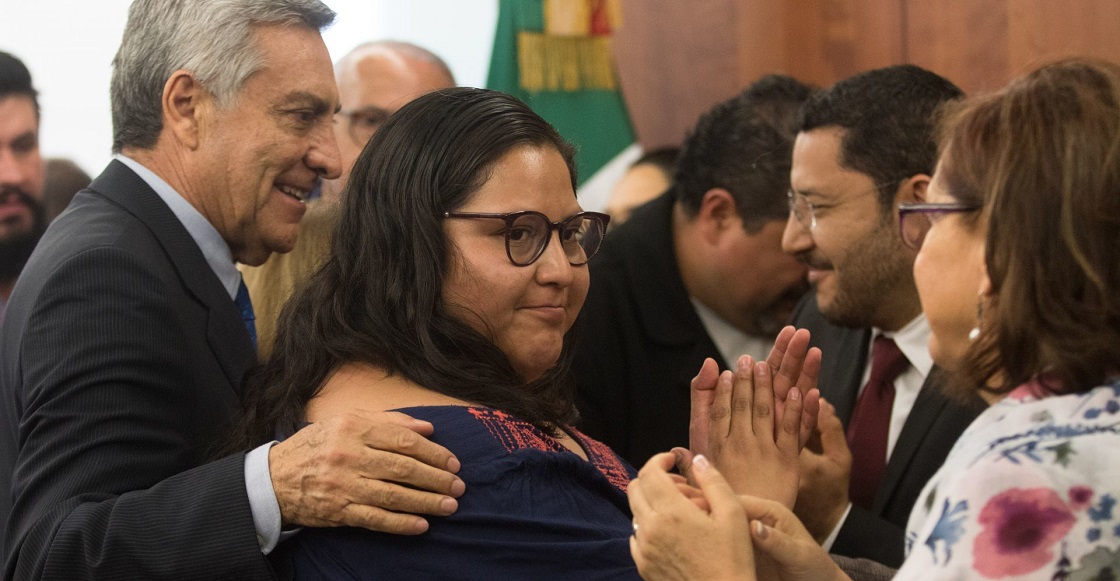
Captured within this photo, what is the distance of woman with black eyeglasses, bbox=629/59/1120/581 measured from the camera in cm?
125

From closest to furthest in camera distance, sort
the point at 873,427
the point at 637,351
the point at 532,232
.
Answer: the point at 532,232
the point at 873,427
the point at 637,351

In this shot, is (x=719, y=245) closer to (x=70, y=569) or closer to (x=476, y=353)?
(x=476, y=353)

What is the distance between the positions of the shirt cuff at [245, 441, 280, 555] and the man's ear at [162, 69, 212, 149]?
82 cm

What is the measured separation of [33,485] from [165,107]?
32.7 inches

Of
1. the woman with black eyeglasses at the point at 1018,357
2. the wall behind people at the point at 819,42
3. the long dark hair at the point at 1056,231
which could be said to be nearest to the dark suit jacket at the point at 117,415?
the woman with black eyeglasses at the point at 1018,357

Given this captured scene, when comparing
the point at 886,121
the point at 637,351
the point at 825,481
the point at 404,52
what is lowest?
the point at 637,351

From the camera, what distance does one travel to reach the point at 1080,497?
125 centimetres

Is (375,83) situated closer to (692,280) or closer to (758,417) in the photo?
(692,280)

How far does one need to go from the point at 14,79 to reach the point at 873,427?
8.64ft

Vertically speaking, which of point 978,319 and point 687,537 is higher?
point 978,319

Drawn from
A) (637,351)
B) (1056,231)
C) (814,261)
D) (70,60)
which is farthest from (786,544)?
(70,60)

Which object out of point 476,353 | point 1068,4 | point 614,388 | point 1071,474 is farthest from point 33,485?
point 1068,4

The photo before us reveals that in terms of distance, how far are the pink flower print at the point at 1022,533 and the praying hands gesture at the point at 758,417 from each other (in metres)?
0.72

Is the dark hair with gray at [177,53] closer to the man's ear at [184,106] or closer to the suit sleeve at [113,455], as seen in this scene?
the man's ear at [184,106]
